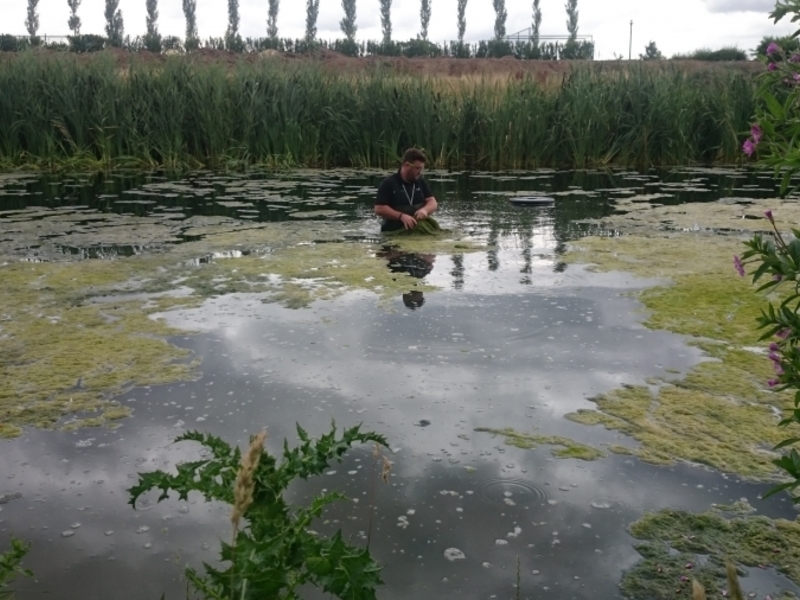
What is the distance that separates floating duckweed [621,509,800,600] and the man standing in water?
5.64 meters

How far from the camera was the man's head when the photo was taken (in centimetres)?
842

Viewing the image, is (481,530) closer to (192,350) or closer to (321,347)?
(321,347)

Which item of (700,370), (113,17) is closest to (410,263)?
(700,370)

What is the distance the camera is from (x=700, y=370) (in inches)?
181

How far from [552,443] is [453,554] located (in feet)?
3.24

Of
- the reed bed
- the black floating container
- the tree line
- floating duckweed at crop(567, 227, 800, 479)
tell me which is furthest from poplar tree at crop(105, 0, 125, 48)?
floating duckweed at crop(567, 227, 800, 479)

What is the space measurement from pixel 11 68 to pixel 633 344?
40.9 ft

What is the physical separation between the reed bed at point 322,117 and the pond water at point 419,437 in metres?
6.81

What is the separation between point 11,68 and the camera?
1407 cm

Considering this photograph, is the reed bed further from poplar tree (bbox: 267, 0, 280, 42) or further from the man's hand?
poplar tree (bbox: 267, 0, 280, 42)

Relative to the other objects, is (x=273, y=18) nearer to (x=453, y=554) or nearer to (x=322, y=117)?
(x=322, y=117)

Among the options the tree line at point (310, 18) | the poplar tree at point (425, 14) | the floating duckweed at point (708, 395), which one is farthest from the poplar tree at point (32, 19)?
the floating duckweed at point (708, 395)

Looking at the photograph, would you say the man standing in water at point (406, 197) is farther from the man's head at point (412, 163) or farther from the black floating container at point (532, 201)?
the black floating container at point (532, 201)

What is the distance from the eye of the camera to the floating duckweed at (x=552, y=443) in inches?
140
